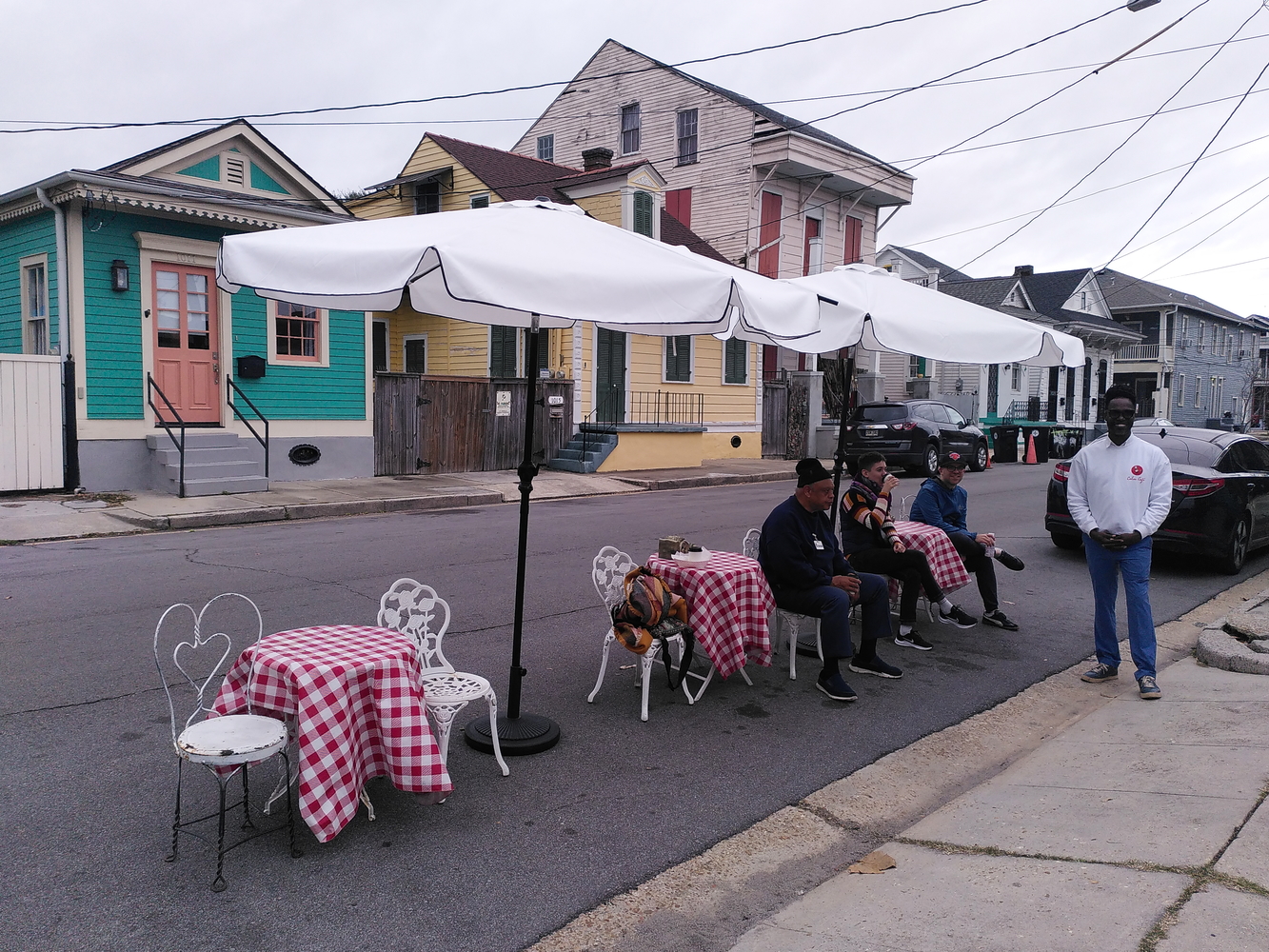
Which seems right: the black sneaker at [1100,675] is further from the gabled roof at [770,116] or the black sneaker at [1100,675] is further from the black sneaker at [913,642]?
the gabled roof at [770,116]

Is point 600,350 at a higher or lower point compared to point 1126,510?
higher

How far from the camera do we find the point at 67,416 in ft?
44.5

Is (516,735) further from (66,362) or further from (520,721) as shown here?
(66,362)

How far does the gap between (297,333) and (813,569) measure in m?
13.3

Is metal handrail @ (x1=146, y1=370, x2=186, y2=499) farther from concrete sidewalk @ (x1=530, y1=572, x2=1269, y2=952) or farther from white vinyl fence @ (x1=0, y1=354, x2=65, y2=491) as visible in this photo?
concrete sidewalk @ (x1=530, y1=572, x2=1269, y2=952)

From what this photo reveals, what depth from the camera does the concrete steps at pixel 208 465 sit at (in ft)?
45.0

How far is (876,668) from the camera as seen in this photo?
6.09 m

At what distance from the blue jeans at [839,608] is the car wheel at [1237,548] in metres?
5.63

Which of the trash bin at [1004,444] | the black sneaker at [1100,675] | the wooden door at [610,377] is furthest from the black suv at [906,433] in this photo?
the black sneaker at [1100,675]

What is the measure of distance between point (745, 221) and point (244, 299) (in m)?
15.4

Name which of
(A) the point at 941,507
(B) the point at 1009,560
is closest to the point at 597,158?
(A) the point at 941,507

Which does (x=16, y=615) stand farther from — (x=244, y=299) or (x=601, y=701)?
(x=244, y=299)

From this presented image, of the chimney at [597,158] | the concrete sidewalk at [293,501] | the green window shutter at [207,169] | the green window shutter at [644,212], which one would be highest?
the chimney at [597,158]

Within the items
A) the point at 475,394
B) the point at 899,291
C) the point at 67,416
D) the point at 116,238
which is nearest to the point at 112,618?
the point at 899,291
